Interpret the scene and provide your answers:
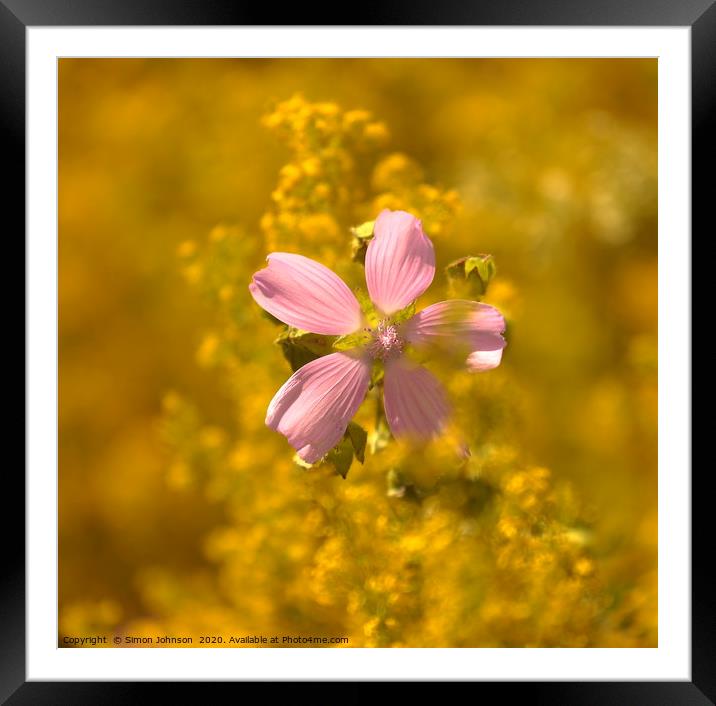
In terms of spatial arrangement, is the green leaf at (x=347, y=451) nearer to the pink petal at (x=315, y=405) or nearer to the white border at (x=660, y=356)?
the pink petal at (x=315, y=405)

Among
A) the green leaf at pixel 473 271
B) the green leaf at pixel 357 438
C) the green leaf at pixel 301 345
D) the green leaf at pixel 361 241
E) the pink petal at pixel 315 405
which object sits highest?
the green leaf at pixel 361 241

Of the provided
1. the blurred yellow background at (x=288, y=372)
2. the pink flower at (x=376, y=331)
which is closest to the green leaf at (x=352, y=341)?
the pink flower at (x=376, y=331)

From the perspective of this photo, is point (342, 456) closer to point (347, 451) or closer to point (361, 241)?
point (347, 451)

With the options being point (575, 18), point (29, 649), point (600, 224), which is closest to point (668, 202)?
point (575, 18)

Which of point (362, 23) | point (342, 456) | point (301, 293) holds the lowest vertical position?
point (342, 456)

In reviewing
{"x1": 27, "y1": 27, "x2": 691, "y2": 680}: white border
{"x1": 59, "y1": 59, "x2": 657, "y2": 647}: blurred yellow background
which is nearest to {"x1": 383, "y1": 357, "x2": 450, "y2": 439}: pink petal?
{"x1": 59, "y1": 59, "x2": 657, "y2": 647}: blurred yellow background

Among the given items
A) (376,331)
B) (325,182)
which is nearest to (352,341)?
(376,331)
